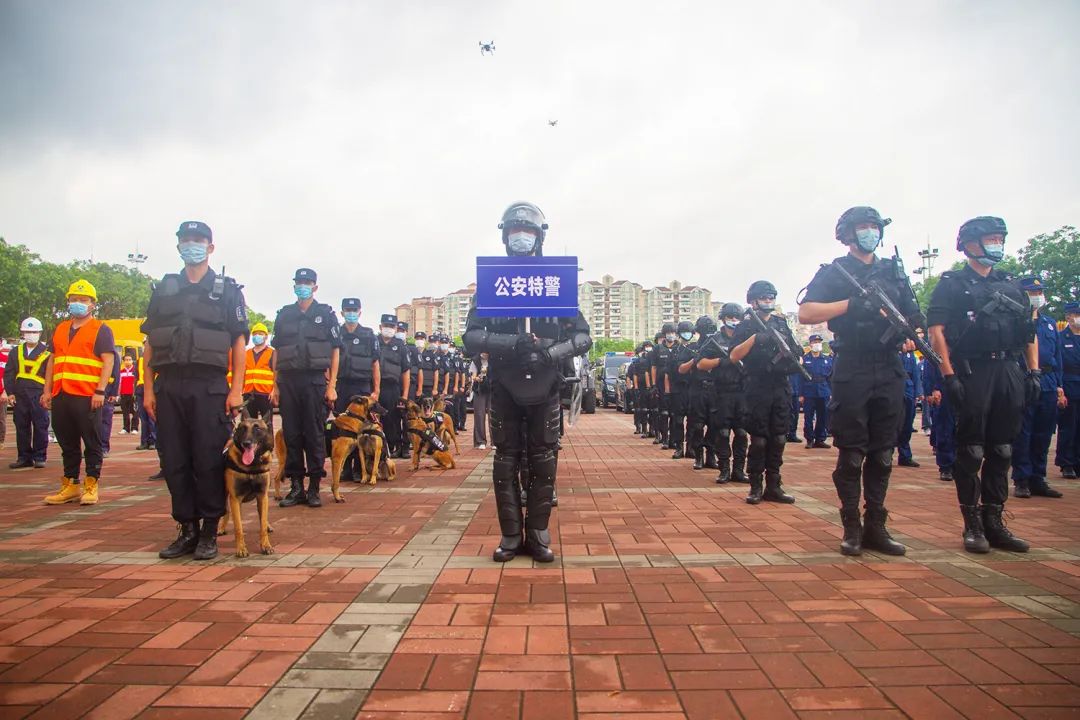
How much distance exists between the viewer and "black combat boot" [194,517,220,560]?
4207 mm

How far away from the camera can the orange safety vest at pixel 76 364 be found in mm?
6359

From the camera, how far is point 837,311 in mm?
4414

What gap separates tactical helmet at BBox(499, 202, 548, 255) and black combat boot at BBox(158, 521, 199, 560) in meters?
2.98

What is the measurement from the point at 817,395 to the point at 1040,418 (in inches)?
196

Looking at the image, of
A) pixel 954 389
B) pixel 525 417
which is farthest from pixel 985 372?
pixel 525 417

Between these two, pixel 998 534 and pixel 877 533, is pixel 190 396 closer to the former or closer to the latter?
pixel 877 533

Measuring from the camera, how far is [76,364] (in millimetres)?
6379

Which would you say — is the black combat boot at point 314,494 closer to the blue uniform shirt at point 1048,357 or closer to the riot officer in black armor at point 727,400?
the riot officer in black armor at point 727,400

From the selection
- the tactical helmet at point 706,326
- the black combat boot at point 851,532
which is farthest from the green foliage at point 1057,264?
the black combat boot at point 851,532

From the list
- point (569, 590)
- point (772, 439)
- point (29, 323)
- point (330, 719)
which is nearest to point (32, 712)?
point (330, 719)

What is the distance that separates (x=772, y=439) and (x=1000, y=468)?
2.19m

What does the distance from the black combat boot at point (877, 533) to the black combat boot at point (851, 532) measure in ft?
0.18

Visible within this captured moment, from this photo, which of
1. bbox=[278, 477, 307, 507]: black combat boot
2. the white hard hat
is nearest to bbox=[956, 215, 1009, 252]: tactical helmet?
bbox=[278, 477, 307, 507]: black combat boot

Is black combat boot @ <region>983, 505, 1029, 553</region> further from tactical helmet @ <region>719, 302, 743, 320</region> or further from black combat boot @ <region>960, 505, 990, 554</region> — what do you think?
tactical helmet @ <region>719, 302, 743, 320</region>
